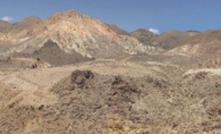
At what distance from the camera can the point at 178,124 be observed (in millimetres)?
23047

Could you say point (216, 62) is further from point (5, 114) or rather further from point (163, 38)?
point (163, 38)

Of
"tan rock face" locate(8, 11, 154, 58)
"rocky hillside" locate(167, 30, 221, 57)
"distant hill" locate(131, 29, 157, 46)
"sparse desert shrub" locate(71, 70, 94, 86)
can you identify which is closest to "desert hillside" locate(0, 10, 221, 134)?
"sparse desert shrub" locate(71, 70, 94, 86)

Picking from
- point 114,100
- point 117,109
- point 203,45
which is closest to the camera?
point 117,109

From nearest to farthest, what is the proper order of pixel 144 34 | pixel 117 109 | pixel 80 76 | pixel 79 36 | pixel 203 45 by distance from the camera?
pixel 117 109 < pixel 80 76 < pixel 203 45 < pixel 79 36 < pixel 144 34

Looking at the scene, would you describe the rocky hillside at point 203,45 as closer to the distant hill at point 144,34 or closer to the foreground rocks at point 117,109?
the foreground rocks at point 117,109

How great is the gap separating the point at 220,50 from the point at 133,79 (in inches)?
1372

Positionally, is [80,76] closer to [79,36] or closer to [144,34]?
[79,36]

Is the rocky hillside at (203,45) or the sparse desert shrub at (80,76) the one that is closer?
the sparse desert shrub at (80,76)

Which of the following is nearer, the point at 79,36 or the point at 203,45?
the point at 203,45

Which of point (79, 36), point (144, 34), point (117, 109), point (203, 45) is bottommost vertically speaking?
point (117, 109)

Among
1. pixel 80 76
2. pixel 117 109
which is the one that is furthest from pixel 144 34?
pixel 117 109

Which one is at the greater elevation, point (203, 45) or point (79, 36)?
point (79, 36)

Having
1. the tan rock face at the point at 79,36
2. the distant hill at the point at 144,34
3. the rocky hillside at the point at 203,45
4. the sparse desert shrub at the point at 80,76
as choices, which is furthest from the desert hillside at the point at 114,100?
the distant hill at the point at 144,34

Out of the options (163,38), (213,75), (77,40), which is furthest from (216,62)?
(163,38)
